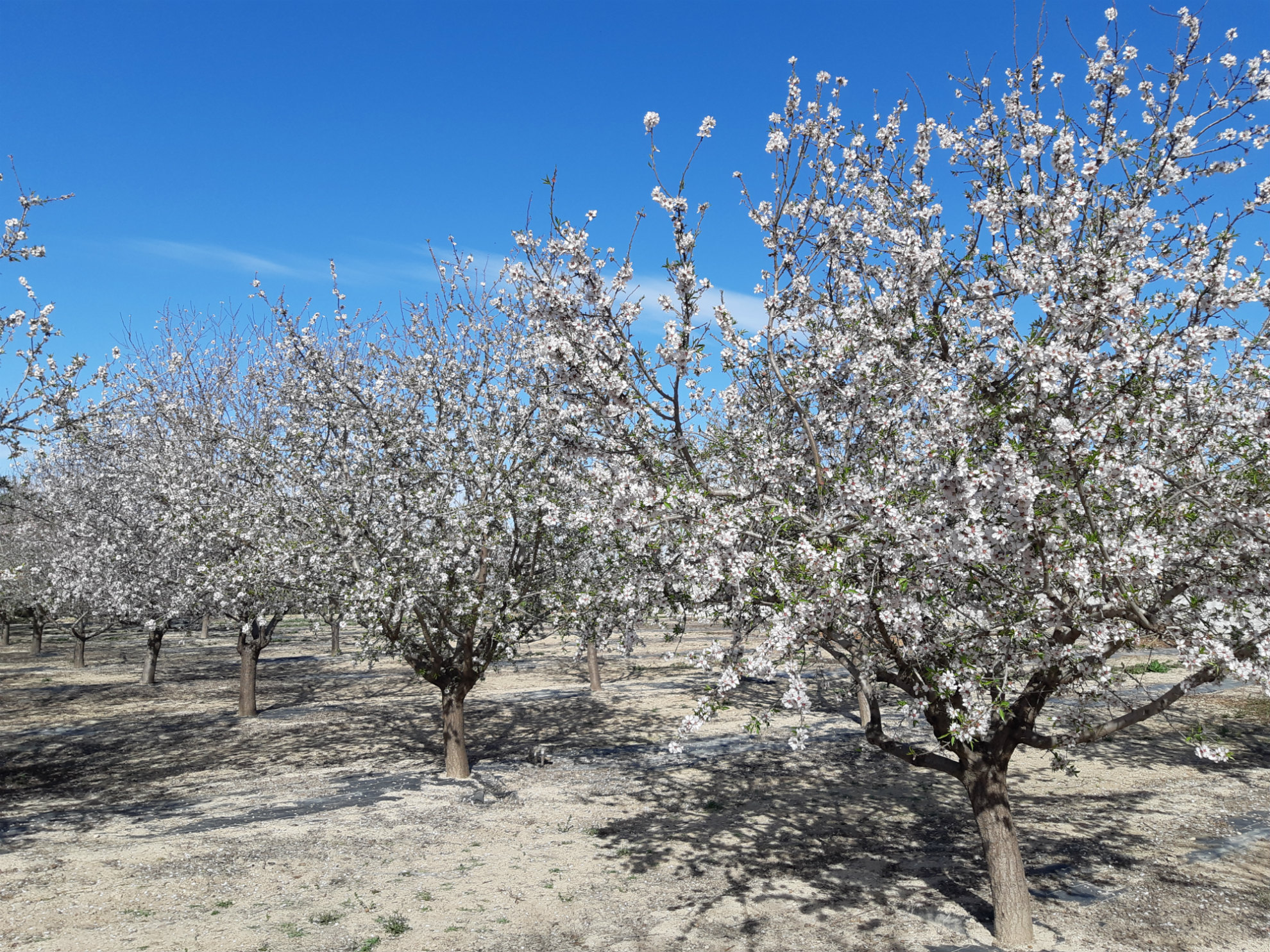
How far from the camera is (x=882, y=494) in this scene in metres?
6.09

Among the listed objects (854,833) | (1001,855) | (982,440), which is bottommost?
(854,833)

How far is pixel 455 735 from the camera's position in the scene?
14.6 metres

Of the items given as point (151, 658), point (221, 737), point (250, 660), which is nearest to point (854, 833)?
point (221, 737)

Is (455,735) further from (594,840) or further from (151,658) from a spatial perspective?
(151,658)

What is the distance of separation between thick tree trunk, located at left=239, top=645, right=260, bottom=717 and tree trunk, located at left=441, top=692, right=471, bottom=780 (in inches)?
352

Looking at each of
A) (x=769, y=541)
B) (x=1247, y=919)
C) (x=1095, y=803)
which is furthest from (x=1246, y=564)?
(x=1095, y=803)

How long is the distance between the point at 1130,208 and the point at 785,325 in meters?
2.97

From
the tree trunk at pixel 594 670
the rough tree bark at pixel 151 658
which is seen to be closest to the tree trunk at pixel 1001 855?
the tree trunk at pixel 594 670

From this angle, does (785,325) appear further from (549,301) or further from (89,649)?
(89,649)

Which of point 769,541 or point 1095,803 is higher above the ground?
point 769,541

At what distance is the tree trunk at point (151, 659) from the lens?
2592cm

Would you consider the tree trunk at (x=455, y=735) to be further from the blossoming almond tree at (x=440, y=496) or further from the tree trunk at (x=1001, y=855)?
the tree trunk at (x=1001, y=855)

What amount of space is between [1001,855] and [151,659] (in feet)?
90.0

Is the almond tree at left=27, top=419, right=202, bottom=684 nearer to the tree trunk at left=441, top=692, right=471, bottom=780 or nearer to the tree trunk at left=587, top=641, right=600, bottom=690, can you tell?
the tree trunk at left=441, top=692, right=471, bottom=780
